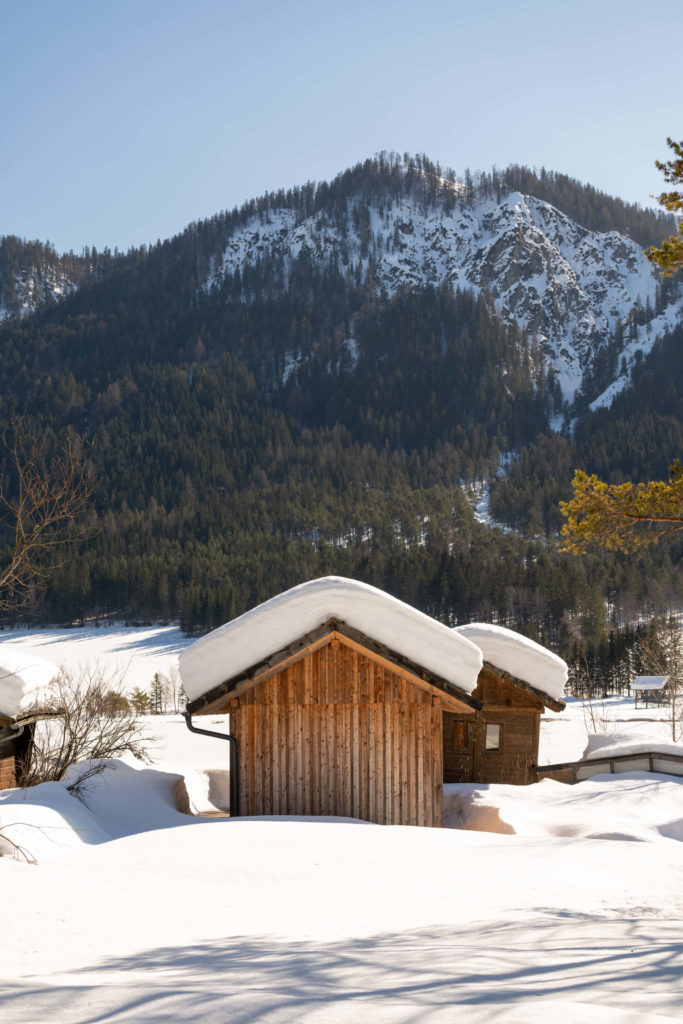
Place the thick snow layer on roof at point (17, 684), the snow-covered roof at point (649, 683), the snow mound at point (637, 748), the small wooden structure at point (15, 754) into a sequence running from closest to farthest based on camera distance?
the thick snow layer on roof at point (17, 684), the small wooden structure at point (15, 754), the snow mound at point (637, 748), the snow-covered roof at point (649, 683)

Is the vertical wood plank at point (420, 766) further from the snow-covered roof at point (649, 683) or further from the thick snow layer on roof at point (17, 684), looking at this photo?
the snow-covered roof at point (649, 683)

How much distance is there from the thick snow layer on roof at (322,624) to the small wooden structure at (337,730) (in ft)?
0.64

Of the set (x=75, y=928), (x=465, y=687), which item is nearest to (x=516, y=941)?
(x=75, y=928)

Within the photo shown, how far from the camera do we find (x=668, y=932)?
638 cm

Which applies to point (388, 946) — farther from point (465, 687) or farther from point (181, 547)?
point (181, 547)

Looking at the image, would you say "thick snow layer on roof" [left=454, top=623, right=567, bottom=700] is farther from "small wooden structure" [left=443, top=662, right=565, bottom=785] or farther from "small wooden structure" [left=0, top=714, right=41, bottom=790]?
"small wooden structure" [left=0, top=714, right=41, bottom=790]

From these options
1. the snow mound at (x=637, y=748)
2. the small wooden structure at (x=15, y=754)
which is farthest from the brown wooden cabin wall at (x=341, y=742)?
the snow mound at (x=637, y=748)

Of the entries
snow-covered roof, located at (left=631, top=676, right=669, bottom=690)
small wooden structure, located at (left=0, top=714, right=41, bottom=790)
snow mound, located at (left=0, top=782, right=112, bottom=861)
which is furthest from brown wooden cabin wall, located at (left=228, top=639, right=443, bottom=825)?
snow-covered roof, located at (left=631, top=676, right=669, bottom=690)

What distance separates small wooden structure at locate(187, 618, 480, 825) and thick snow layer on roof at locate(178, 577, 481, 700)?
0.64 ft

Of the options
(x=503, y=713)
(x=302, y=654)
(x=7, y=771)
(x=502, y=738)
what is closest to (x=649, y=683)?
(x=502, y=738)

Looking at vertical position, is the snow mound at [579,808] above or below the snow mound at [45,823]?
below

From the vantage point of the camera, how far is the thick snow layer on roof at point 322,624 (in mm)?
12531

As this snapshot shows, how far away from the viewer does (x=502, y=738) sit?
18938 millimetres

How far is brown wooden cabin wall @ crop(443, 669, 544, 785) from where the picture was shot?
61.1 feet
